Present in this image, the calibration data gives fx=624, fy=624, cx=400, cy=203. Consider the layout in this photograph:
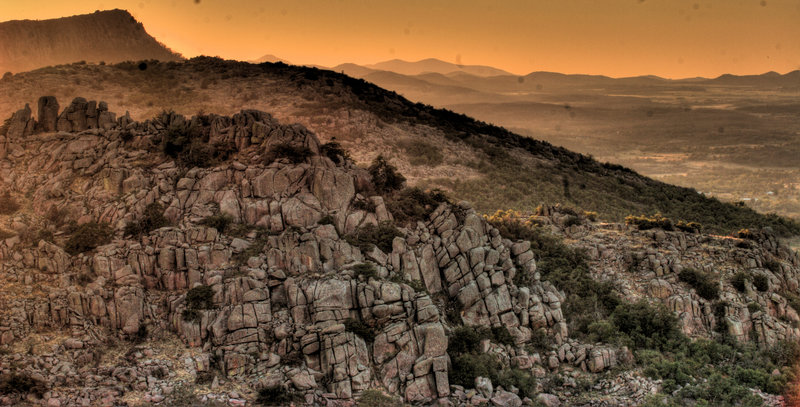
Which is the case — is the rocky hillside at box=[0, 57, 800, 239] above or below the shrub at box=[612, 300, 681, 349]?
above

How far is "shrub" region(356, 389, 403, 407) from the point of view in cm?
2209

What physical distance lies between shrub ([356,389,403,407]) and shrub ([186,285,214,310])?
7047 mm

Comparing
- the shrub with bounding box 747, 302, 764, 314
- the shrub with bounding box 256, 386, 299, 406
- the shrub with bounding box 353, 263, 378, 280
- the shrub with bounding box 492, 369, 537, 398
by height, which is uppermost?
the shrub with bounding box 353, 263, 378, 280

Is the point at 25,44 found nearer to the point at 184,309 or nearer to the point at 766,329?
the point at 184,309

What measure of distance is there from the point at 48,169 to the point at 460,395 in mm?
21670

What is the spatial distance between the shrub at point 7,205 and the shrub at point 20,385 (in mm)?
9425

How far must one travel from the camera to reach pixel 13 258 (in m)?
24.9

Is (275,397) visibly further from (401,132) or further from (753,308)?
(401,132)

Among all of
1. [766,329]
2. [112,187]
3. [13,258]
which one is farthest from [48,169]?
[766,329]

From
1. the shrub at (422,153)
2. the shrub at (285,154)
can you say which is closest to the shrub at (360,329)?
the shrub at (285,154)

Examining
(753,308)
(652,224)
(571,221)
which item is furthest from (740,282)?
(571,221)

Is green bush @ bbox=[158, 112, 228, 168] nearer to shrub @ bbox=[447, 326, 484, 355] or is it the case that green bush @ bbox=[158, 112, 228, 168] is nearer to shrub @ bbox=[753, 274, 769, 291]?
shrub @ bbox=[447, 326, 484, 355]

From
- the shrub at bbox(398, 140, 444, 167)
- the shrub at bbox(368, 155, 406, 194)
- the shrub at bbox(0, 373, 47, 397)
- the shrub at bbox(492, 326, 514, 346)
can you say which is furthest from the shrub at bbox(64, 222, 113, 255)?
the shrub at bbox(398, 140, 444, 167)

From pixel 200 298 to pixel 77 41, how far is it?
3296 inches
